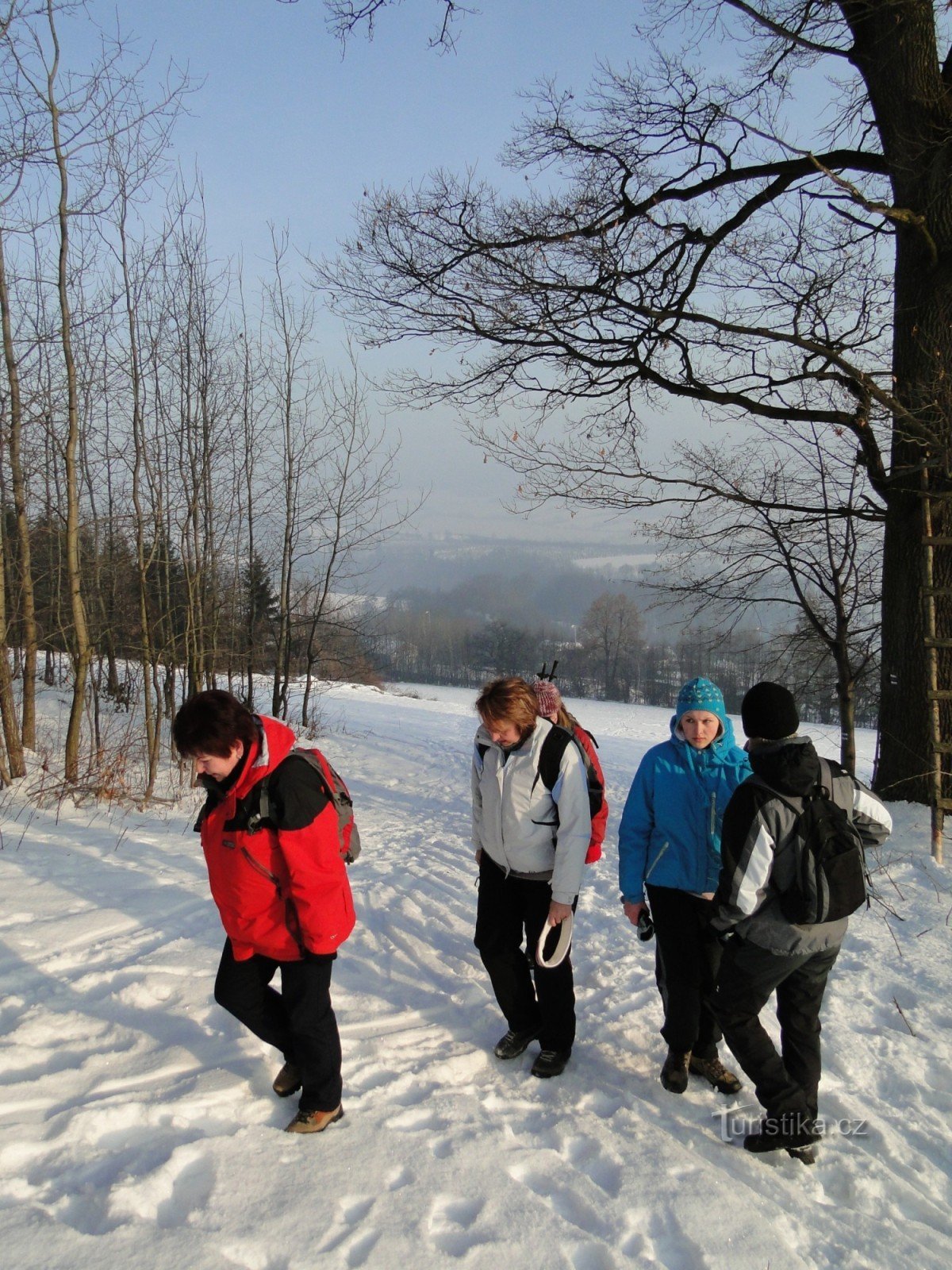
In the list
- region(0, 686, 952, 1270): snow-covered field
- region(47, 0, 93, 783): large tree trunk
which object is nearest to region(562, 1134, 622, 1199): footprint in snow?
region(0, 686, 952, 1270): snow-covered field

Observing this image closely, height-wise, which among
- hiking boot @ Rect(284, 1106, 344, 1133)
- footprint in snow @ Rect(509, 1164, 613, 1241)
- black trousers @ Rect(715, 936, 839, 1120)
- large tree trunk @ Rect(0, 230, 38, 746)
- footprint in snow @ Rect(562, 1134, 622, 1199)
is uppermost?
large tree trunk @ Rect(0, 230, 38, 746)

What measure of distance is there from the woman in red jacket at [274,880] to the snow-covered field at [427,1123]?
339 mm

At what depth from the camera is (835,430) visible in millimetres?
7742

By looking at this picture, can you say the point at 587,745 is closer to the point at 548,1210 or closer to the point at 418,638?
the point at 548,1210

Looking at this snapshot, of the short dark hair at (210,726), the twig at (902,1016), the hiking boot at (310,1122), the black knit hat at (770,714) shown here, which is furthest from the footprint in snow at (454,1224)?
the twig at (902,1016)

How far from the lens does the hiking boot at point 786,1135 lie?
8.95 ft

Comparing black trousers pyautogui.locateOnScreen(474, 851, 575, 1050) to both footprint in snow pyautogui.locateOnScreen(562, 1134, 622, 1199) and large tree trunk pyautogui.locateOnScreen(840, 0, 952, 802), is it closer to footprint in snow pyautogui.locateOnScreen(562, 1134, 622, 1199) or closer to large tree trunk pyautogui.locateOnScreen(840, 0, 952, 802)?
footprint in snow pyautogui.locateOnScreen(562, 1134, 622, 1199)

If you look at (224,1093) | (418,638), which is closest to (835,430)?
(224,1093)

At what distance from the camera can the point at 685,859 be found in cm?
316

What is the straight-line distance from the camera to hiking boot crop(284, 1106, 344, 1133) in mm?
2783

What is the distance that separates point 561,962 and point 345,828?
3.93 ft

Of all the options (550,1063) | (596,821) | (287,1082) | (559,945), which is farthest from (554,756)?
(287,1082)

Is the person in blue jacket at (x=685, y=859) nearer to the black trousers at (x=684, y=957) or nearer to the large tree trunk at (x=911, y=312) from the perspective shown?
the black trousers at (x=684, y=957)

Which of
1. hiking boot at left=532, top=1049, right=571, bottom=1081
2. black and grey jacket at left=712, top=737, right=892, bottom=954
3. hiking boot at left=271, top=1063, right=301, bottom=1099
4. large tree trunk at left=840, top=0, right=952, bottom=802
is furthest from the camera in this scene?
large tree trunk at left=840, top=0, right=952, bottom=802
